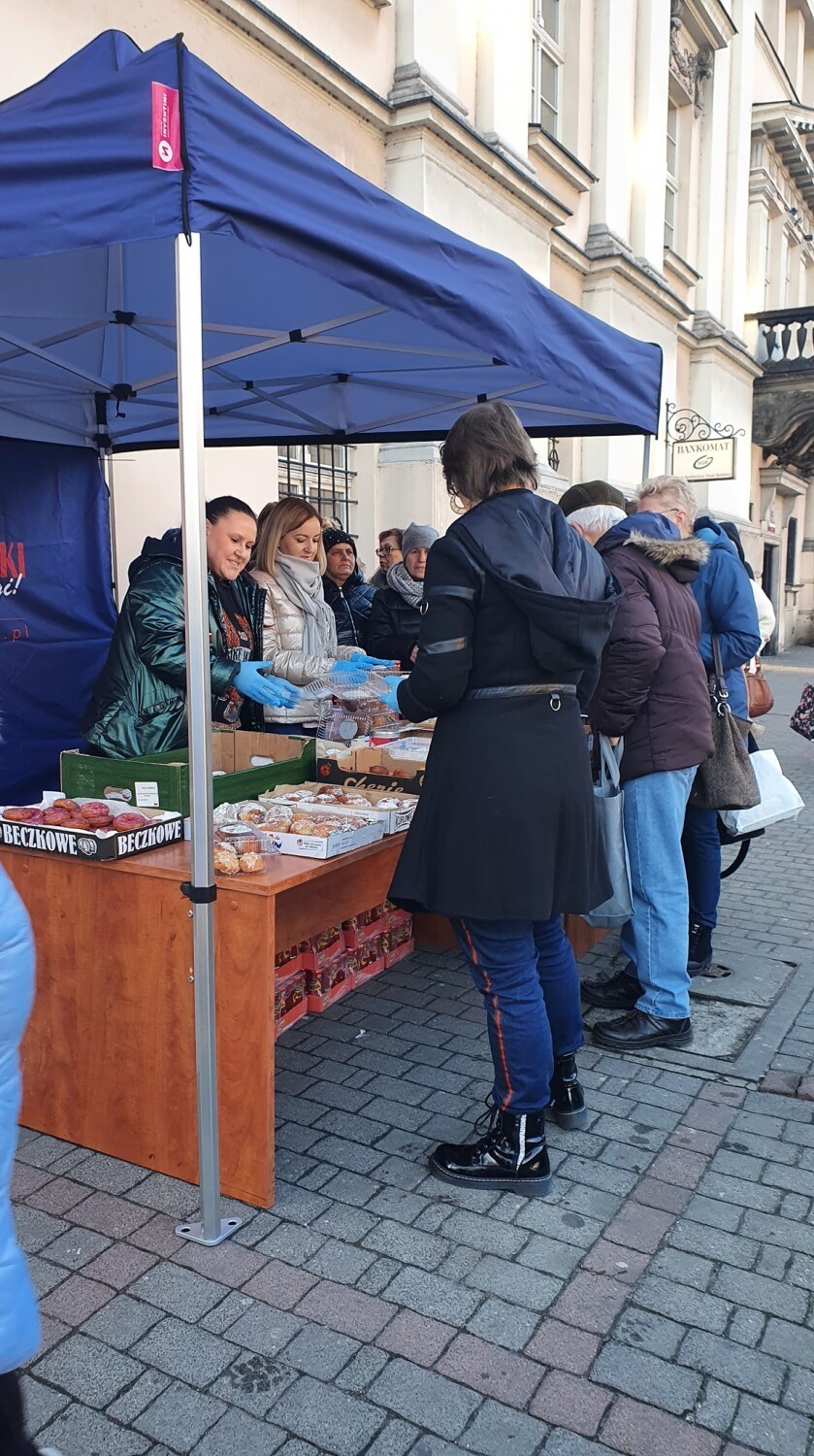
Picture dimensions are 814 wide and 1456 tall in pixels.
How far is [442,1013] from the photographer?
3.84 m

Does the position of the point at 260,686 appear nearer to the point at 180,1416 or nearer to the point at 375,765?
the point at 375,765

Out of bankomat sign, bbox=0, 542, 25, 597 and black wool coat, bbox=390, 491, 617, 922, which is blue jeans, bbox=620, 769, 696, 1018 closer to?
black wool coat, bbox=390, 491, 617, 922

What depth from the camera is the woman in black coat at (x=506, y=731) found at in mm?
2418

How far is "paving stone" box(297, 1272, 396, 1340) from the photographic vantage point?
7.16ft

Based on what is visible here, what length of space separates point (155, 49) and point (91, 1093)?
2.47m

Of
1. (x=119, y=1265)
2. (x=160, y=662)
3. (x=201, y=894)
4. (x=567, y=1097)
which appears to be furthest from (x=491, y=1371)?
(x=160, y=662)

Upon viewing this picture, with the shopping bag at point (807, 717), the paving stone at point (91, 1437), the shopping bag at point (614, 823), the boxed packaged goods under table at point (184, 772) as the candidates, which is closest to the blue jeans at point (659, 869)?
the shopping bag at point (614, 823)

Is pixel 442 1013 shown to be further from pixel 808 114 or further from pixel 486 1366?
pixel 808 114

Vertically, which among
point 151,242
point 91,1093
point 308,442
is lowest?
point 91,1093

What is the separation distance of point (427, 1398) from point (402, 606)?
4.24 m

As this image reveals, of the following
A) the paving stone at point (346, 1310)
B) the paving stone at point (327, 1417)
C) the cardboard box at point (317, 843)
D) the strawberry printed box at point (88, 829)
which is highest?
the strawberry printed box at point (88, 829)

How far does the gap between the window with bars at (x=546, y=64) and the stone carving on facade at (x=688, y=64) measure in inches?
134

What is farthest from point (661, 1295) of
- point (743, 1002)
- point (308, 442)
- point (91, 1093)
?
point (308, 442)

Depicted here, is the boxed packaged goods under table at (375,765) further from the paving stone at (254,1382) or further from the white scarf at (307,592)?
the paving stone at (254,1382)
